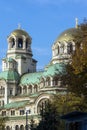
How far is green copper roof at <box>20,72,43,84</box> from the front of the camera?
101 m

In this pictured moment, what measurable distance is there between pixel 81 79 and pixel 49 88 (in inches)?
1920

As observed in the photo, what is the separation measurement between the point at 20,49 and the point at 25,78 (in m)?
6.36

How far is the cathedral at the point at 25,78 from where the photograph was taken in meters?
91.2

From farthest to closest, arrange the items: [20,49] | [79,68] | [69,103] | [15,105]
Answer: [20,49] < [15,105] < [69,103] < [79,68]

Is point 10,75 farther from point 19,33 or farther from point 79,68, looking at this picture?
point 79,68

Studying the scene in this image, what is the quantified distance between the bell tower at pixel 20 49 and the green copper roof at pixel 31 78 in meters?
2.16

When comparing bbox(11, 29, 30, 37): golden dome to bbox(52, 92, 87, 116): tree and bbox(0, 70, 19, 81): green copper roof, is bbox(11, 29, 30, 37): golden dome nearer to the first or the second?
bbox(0, 70, 19, 81): green copper roof

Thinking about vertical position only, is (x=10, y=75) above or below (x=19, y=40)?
below

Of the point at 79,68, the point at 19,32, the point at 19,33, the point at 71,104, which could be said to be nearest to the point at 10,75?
the point at 19,33

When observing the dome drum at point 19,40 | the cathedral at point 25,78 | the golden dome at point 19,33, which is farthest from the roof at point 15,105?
the golden dome at point 19,33

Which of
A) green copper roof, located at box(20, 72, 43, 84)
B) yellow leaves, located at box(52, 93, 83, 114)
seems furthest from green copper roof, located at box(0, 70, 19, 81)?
yellow leaves, located at box(52, 93, 83, 114)

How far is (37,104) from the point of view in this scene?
90.9 m

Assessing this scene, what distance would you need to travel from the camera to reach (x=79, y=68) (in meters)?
40.4

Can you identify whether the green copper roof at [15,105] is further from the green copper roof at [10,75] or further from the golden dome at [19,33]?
the golden dome at [19,33]
